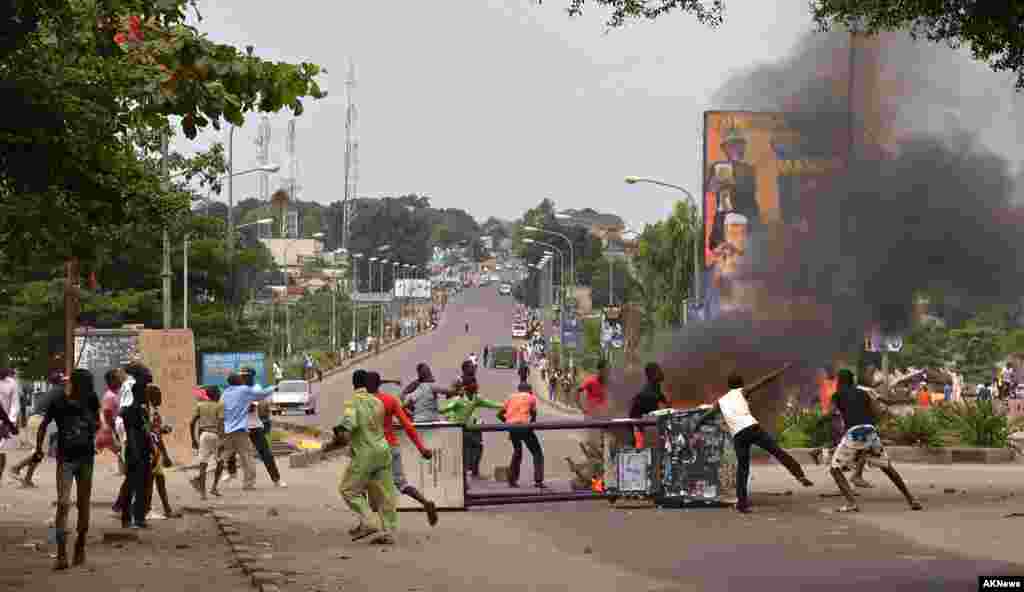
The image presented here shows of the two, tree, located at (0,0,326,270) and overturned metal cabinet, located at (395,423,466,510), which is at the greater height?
tree, located at (0,0,326,270)

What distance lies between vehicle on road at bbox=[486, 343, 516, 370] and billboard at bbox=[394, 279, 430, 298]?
2672 inches

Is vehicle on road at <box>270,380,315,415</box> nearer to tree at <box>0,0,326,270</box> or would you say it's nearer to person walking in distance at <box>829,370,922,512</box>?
tree at <box>0,0,326,270</box>

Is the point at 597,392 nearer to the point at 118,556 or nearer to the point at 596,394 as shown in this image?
the point at 596,394

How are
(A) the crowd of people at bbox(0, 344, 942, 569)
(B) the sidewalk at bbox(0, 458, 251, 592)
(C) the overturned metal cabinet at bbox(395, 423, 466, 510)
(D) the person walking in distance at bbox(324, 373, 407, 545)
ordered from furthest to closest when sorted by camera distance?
(C) the overturned metal cabinet at bbox(395, 423, 466, 510), (D) the person walking in distance at bbox(324, 373, 407, 545), (A) the crowd of people at bbox(0, 344, 942, 569), (B) the sidewalk at bbox(0, 458, 251, 592)

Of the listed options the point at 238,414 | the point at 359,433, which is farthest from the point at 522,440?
the point at 359,433

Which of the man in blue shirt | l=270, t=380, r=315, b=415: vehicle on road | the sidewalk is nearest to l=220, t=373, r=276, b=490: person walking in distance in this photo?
the man in blue shirt

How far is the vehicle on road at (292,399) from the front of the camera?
59.6 m

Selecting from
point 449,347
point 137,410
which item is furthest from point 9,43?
point 449,347

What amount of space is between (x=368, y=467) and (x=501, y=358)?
8163cm

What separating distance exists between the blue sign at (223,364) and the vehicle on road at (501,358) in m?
47.9

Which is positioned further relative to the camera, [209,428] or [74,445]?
[209,428]

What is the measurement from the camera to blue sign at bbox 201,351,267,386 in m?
45.8

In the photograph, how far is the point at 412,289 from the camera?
584ft

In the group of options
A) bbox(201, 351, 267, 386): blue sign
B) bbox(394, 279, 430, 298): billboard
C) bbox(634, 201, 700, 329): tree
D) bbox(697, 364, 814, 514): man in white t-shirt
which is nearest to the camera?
bbox(697, 364, 814, 514): man in white t-shirt
